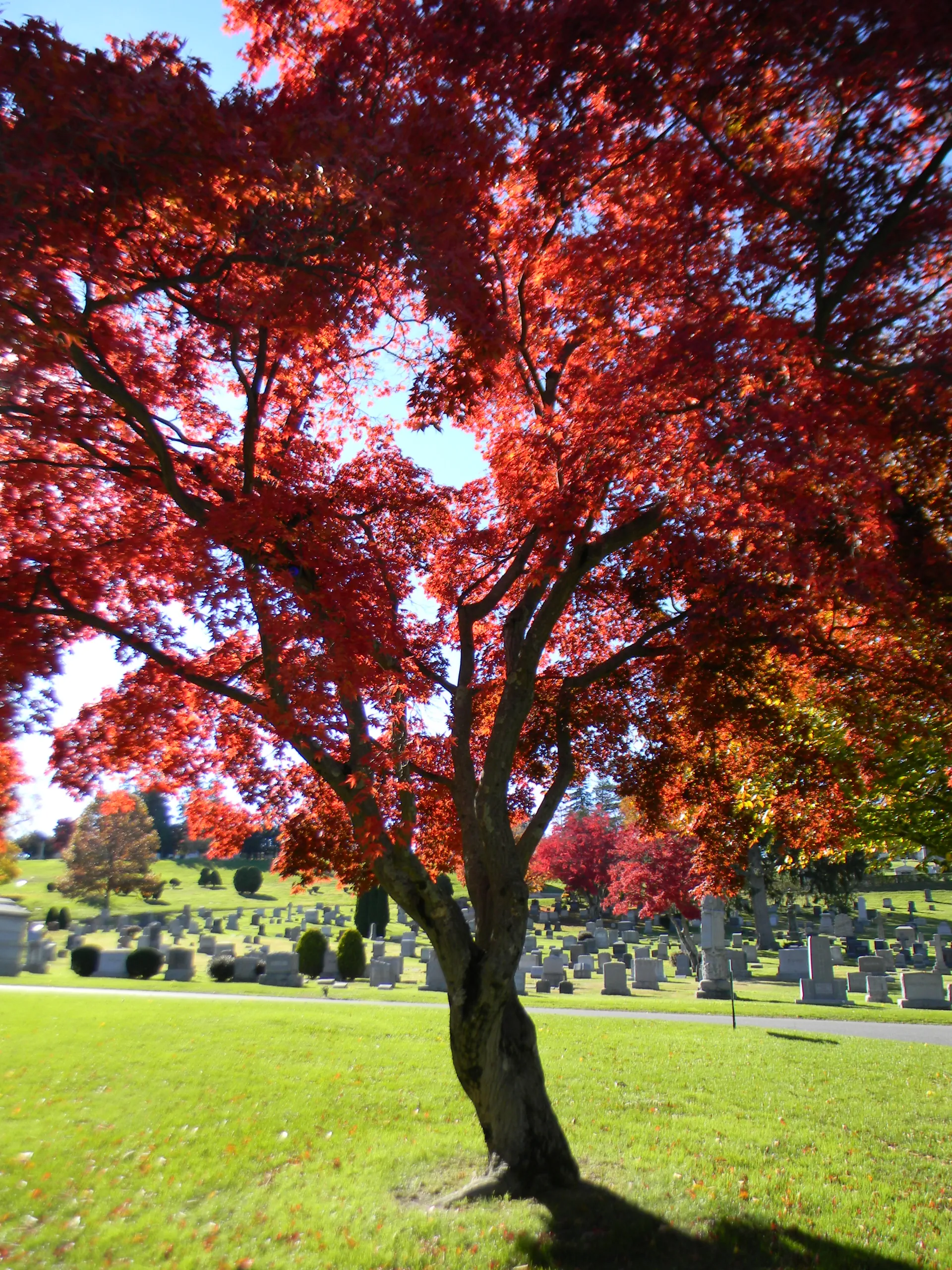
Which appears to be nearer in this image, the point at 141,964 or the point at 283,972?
the point at 283,972

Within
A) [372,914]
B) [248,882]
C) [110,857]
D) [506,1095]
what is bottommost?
[372,914]

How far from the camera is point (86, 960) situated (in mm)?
25000

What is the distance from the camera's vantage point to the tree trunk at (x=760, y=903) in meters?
38.5

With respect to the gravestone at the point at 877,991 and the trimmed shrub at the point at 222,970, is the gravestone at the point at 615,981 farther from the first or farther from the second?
the trimmed shrub at the point at 222,970

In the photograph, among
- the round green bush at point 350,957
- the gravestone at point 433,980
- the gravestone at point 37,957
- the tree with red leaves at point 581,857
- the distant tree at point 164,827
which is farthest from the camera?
the distant tree at point 164,827

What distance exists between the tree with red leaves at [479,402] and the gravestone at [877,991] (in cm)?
1815

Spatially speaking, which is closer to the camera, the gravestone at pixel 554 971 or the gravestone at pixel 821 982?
the gravestone at pixel 821 982

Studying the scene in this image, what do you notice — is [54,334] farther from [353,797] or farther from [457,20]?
[353,797]

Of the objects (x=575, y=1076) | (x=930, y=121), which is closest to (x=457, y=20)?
(x=930, y=121)

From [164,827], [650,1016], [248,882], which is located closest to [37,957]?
[650,1016]

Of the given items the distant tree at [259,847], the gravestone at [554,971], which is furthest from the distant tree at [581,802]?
the gravestone at [554,971]

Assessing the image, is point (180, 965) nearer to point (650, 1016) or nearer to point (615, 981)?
point (615, 981)

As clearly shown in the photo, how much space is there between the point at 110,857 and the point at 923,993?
152 ft

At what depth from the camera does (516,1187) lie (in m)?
6.46
